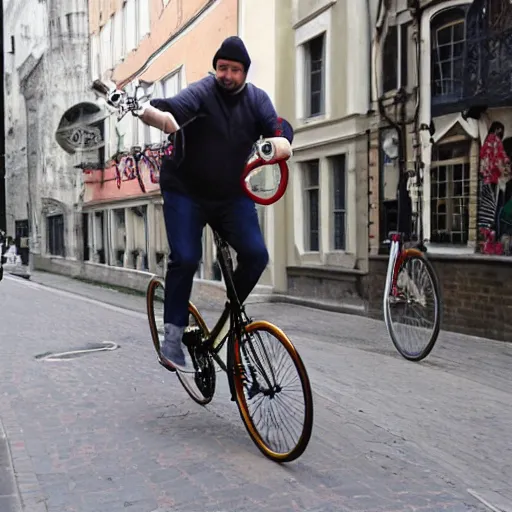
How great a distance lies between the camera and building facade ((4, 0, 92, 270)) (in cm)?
2003

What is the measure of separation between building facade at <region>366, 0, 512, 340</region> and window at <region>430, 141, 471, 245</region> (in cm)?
1

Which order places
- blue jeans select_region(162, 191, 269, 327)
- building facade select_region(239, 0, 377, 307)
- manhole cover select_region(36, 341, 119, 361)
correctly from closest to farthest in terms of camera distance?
blue jeans select_region(162, 191, 269, 327) < manhole cover select_region(36, 341, 119, 361) < building facade select_region(239, 0, 377, 307)

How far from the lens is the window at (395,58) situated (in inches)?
371

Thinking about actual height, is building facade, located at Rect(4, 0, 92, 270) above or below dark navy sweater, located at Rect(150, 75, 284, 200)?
above

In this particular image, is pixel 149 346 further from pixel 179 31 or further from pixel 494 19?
pixel 179 31

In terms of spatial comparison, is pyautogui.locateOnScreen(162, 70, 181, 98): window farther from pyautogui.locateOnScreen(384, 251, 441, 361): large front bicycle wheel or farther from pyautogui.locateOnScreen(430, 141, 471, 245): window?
pyautogui.locateOnScreen(384, 251, 441, 361): large front bicycle wheel

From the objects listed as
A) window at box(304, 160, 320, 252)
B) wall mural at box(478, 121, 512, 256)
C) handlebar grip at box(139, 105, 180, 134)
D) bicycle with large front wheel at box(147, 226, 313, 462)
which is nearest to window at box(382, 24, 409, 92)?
wall mural at box(478, 121, 512, 256)

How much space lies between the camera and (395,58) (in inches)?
378

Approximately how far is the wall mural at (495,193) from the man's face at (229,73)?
14.7 ft

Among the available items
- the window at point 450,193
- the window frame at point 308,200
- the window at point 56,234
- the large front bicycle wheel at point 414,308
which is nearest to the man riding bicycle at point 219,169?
the large front bicycle wheel at point 414,308

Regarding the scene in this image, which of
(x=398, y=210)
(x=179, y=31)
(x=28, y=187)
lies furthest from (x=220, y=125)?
(x=28, y=187)

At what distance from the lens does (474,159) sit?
A: 27.2 feet

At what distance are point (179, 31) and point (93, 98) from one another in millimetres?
4766

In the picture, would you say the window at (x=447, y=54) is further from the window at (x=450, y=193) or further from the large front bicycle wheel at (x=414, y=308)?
the large front bicycle wheel at (x=414, y=308)
